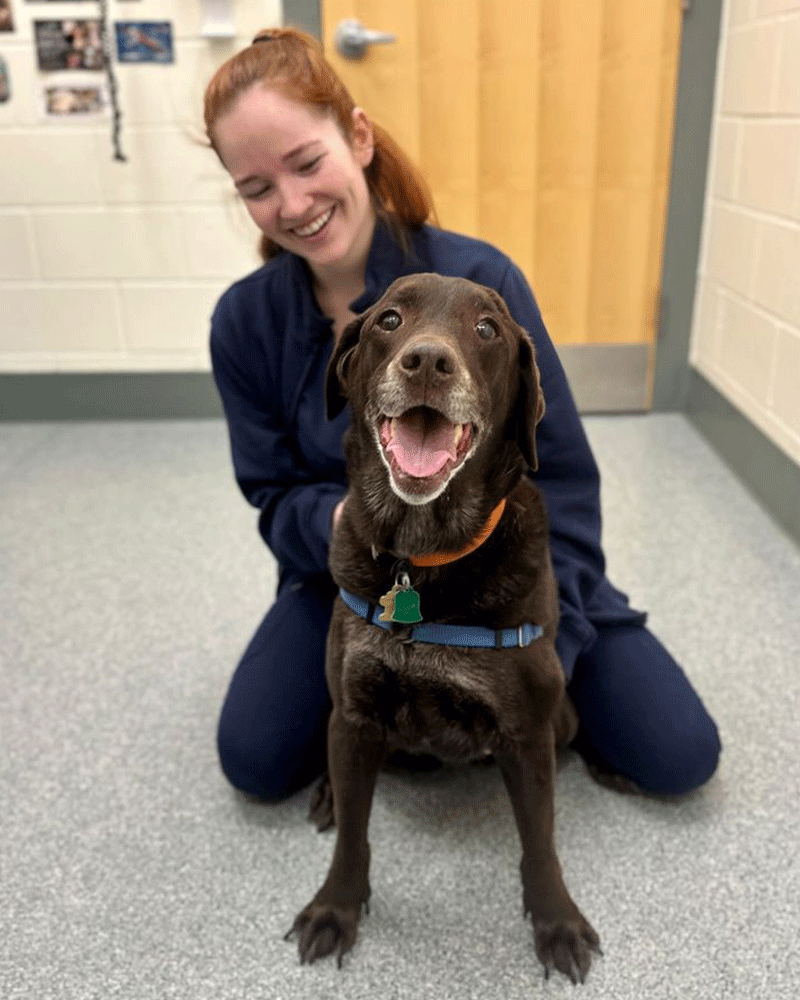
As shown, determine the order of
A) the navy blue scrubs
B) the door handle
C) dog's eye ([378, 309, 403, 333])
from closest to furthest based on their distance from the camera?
dog's eye ([378, 309, 403, 333]) < the navy blue scrubs < the door handle

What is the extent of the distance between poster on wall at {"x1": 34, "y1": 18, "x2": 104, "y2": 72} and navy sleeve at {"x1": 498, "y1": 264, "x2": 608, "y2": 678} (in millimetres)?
2208

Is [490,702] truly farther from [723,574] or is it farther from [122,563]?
[122,563]

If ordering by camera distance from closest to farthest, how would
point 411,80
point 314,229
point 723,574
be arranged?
point 314,229, point 723,574, point 411,80

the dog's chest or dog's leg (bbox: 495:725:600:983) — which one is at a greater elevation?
the dog's chest

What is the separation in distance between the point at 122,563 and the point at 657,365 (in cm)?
198

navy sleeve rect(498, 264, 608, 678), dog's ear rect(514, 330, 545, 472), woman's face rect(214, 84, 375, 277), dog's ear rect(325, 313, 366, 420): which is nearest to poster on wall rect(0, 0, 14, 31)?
woman's face rect(214, 84, 375, 277)

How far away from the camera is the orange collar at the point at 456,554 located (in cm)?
111

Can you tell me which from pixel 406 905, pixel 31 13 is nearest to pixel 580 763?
pixel 406 905

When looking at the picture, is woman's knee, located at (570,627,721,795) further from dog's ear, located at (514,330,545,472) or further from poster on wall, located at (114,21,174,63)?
poster on wall, located at (114,21,174,63)

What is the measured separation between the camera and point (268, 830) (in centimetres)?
147

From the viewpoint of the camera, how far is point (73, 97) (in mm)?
2986

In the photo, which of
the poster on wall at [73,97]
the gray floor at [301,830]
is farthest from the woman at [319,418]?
the poster on wall at [73,97]

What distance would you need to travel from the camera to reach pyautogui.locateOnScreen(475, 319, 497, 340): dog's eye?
1.04 meters

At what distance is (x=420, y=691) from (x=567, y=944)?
0.41 metres
